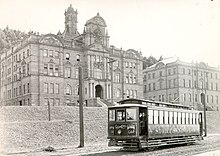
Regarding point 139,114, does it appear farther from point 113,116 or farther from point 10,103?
point 10,103

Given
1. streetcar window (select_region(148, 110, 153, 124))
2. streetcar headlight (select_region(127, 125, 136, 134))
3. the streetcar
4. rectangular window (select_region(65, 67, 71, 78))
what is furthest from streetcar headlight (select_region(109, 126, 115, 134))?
rectangular window (select_region(65, 67, 71, 78))

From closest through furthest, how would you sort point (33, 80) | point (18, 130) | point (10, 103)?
point (18, 130) < point (33, 80) < point (10, 103)

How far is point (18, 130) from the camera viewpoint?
70.2ft

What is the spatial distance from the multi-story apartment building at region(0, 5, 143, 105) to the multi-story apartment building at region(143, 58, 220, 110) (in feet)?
27.1

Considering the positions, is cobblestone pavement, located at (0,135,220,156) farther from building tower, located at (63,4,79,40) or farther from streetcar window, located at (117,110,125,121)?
building tower, located at (63,4,79,40)

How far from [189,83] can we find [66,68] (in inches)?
956

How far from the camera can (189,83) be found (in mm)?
56375

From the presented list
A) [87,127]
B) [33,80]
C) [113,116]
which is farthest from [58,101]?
[113,116]

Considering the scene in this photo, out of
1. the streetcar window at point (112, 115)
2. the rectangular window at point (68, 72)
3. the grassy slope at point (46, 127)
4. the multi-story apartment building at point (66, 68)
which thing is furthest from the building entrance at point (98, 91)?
the streetcar window at point (112, 115)

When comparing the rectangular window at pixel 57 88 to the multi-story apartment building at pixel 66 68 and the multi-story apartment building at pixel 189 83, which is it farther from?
the multi-story apartment building at pixel 189 83

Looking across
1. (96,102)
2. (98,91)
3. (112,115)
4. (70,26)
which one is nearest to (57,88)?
(96,102)

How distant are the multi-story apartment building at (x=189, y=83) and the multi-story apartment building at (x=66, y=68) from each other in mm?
8266

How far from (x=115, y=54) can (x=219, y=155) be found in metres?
36.1

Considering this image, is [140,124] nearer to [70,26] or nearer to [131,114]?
[131,114]
